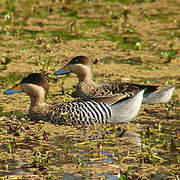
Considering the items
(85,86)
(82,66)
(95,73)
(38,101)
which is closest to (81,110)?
(38,101)

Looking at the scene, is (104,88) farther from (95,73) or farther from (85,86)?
(95,73)

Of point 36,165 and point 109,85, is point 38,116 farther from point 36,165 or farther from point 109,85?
point 36,165

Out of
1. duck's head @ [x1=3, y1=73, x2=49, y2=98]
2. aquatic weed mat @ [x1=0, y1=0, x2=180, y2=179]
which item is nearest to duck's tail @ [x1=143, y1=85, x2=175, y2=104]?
aquatic weed mat @ [x1=0, y1=0, x2=180, y2=179]

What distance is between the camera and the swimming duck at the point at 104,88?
8789mm

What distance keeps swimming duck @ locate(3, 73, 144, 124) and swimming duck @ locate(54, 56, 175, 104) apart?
0.28 m

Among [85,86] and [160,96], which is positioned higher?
[85,86]

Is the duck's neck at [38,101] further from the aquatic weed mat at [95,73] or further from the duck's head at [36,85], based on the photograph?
the aquatic weed mat at [95,73]

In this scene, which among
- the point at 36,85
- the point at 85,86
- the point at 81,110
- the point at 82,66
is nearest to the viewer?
the point at 81,110

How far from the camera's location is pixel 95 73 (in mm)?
10844

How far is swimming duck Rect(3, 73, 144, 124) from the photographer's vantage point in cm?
827

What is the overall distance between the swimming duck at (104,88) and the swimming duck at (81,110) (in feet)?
Answer: 0.92

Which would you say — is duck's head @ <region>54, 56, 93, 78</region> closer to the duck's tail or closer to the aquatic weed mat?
the aquatic weed mat

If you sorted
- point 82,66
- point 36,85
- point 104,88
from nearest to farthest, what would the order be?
point 36,85, point 104,88, point 82,66

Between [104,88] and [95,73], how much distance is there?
6.30ft
